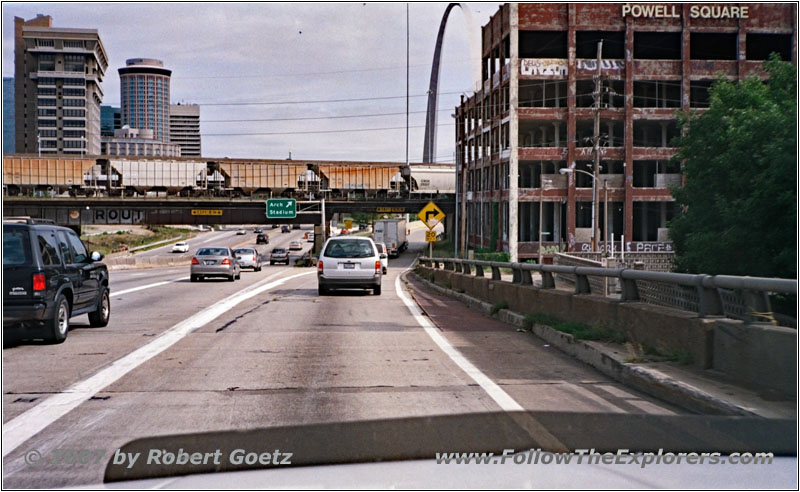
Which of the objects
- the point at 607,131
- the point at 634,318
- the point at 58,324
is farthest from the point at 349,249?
the point at 607,131

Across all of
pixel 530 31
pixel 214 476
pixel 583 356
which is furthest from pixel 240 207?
→ pixel 214 476

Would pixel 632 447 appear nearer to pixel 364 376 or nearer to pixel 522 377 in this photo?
pixel 522 377

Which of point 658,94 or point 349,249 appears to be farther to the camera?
point 658,94

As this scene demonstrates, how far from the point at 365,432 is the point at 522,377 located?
333 centimetres

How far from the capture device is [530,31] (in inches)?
2355

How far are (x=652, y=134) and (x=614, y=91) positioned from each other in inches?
295

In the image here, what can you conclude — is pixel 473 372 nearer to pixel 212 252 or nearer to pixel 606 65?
pixel 212 252

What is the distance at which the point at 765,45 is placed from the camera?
2427 inches

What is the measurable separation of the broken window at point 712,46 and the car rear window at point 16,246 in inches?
2250

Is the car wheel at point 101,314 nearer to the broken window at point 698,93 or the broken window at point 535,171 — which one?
the broken window at point 535,171

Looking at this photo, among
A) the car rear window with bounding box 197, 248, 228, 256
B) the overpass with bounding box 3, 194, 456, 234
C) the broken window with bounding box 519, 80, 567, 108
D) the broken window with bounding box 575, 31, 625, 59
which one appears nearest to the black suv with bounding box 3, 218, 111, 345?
the car rear window with bounding box 197, 248, 228, 256

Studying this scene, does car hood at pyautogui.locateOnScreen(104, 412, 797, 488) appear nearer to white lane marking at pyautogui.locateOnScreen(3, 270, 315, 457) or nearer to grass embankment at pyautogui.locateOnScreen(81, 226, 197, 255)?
white lane marking at pyautogui.locateOnScreen(3, 270, 315, 457)

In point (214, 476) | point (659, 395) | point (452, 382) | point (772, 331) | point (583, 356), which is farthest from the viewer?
point (583, 356)

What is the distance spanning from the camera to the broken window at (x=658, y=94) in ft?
198
